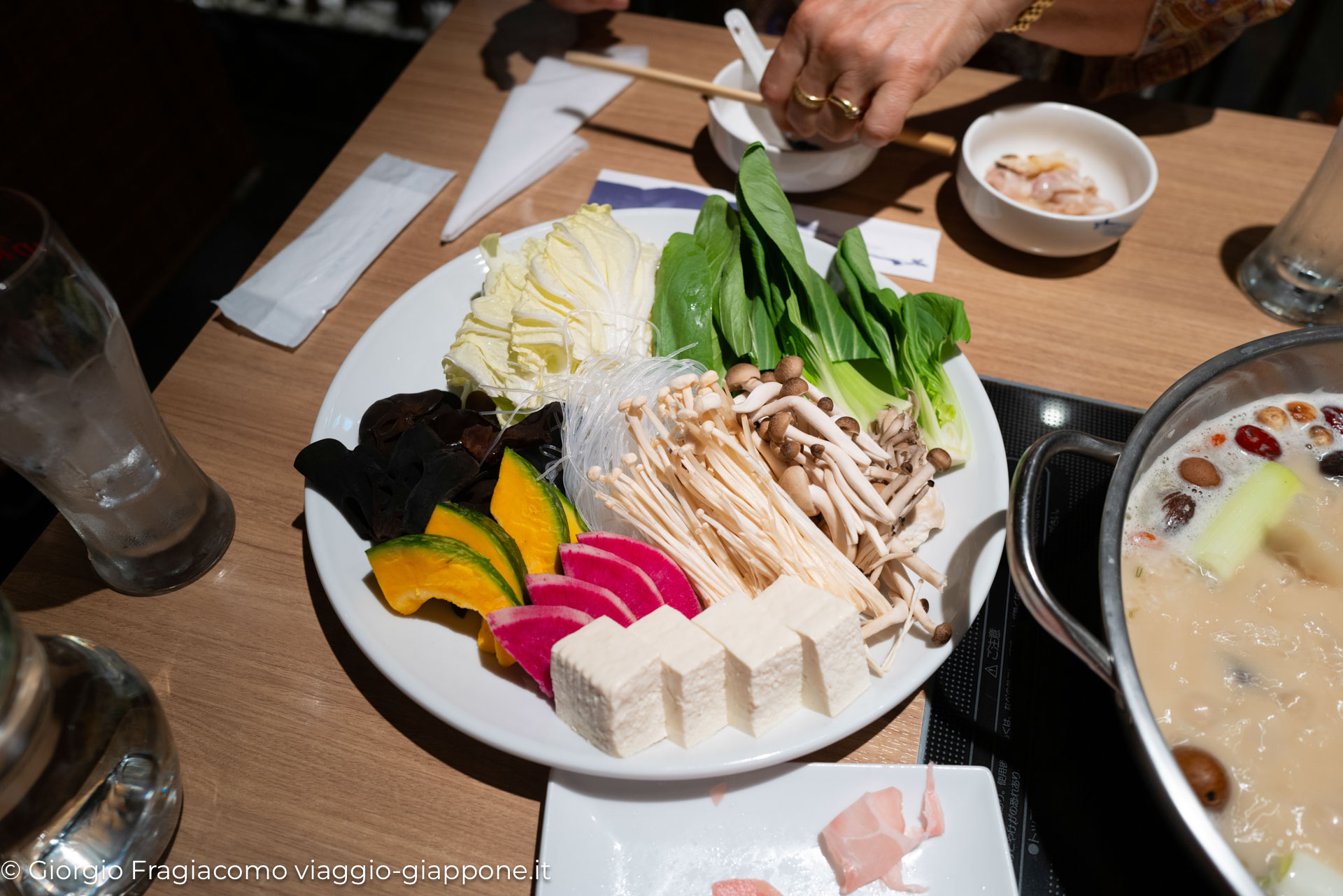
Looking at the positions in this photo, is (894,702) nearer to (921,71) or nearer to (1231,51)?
(921,71)

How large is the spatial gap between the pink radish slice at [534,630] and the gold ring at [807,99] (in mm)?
1367

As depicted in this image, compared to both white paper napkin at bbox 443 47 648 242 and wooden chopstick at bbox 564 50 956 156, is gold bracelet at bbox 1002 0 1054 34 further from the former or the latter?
white paper napkin at bbox 443 47 648 242

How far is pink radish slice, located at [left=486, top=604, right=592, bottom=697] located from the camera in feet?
3.70

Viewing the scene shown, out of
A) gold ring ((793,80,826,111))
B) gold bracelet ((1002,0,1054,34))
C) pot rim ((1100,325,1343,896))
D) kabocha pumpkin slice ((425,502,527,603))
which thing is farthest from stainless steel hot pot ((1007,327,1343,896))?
gold bracelet ((1002,0,1054,34))

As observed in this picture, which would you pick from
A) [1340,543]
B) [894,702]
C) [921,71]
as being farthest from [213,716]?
[921,71]

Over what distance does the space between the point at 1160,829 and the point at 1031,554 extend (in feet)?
1.68

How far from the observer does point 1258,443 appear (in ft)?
4.43

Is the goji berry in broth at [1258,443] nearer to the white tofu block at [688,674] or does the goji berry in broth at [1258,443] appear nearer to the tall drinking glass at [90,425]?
the white tofu block at [688,674]

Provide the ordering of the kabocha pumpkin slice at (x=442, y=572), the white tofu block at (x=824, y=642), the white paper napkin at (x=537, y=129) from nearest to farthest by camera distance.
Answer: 1. the white tofu block at (x=824, y=642)
2. the kabocha pumpkin slice at (x=442, y=572)
3. the white paper napkin at (x=537, y=129)

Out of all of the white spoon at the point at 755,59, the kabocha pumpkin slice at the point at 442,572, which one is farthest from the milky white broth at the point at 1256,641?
the white spoon at the point at 755,59

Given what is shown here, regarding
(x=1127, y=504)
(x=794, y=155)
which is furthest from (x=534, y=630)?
(x=794, y=155)

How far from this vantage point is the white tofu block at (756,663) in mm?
1048

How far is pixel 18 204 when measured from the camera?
3.47ft

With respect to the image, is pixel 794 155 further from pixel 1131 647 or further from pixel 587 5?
pixel 1131 647
